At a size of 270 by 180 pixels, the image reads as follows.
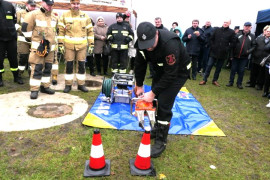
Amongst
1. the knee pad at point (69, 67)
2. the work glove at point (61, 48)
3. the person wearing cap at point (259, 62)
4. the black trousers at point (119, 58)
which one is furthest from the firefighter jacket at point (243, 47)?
the work glove at point (61, 48)

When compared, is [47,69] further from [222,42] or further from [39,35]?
[222,42]

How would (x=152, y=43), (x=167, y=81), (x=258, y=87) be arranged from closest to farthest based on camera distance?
(x=152, y=43)
(x=167, y=81)
(x=258, y=87)

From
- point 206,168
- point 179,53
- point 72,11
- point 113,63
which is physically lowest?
point 206,168

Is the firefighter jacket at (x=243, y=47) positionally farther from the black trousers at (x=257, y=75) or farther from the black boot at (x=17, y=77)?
the black boot at (x=17, y=77)

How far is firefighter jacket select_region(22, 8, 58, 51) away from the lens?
496 centimetres

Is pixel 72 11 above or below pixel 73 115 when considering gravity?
above

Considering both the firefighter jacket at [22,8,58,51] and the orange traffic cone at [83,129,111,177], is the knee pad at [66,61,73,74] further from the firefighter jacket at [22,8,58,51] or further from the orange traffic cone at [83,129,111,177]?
the orange traffic cone at [83,129,111,177]

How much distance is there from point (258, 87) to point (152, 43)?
6.89 m

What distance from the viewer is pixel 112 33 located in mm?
7199

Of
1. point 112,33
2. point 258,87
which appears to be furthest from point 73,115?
point 258,87

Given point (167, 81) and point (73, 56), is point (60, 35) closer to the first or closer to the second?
point (73, 56)

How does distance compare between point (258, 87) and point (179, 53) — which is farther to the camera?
point (258, 87)

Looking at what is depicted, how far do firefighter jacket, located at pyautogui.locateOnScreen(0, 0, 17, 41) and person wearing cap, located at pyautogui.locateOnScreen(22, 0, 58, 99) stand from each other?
45.8 inches

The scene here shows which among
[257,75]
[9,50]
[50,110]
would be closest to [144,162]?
[50,110]
